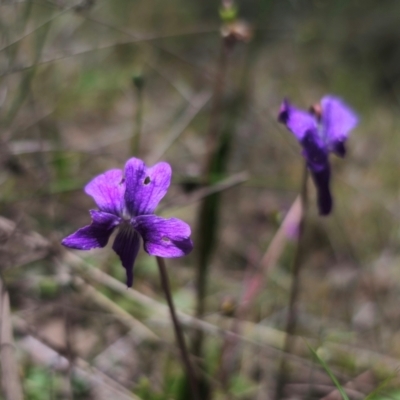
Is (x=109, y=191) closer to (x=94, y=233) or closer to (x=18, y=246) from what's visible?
(x=94, y=233)

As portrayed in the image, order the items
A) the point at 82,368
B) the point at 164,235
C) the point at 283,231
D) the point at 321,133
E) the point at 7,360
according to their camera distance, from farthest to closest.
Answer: the point at 283,231 → the point at 82,368 → the point at 321,133 → the point at 7,360 → the point at 164,235

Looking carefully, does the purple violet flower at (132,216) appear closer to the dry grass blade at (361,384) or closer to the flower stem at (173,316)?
the flower stem at (173,316)

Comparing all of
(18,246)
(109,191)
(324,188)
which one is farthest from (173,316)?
(18,246)

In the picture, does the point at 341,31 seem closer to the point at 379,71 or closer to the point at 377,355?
the point at 379,71

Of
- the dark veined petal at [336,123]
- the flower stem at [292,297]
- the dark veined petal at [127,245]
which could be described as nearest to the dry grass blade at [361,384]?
the flower stem at [292,297]

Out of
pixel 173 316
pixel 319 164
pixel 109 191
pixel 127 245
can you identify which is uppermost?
pixel 319 164

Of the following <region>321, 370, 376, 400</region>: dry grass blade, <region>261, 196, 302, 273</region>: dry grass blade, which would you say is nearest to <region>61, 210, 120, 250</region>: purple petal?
<region>261, 196, 302, 273</region>: dry grass blade
